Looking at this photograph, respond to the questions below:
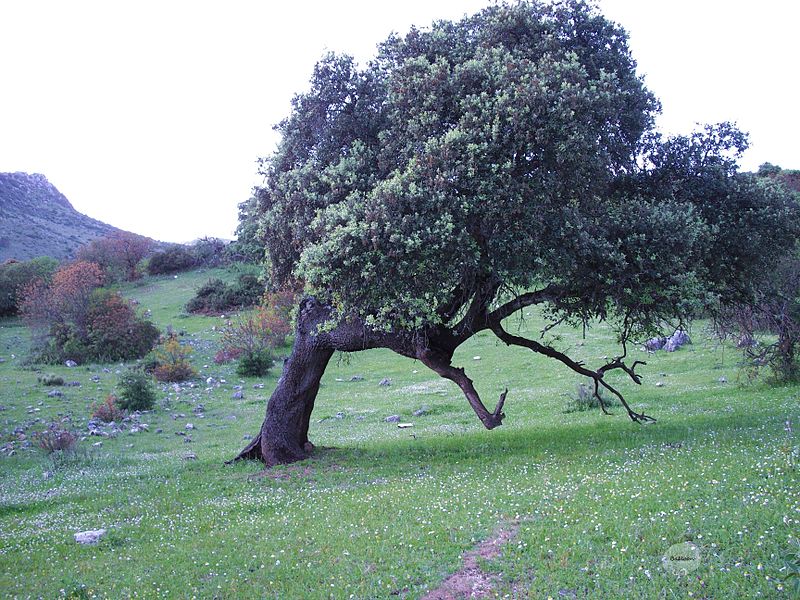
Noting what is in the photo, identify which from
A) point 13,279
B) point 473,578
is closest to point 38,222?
point 13,279

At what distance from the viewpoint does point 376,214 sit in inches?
486

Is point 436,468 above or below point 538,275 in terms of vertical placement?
below

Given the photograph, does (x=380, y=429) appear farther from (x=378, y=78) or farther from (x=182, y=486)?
(x=378, y=78)

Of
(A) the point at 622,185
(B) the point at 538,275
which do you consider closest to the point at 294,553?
(B) the point at 538,275

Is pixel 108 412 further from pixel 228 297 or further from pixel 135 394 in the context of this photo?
pixel 228 297

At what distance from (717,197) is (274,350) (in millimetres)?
33554

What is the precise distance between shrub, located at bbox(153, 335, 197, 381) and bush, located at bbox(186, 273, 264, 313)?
2070 cm

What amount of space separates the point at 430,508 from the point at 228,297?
175 feet

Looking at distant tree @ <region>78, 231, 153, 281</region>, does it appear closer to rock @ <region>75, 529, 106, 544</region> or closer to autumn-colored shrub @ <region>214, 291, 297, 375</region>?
autumn-colored shrub @ <region>214, 291, 297, 375</region>

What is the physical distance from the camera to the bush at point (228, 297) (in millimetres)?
60312

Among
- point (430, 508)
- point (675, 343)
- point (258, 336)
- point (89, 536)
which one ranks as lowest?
point (89, 536)

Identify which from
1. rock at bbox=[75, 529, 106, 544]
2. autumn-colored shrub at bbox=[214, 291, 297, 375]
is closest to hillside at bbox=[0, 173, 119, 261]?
autumn-colored shrub at bbox=[214, 291, 297, 375]

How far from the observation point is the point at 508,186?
12.2 m

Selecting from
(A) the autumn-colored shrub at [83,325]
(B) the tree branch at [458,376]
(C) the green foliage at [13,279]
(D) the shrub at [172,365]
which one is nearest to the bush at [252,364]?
(D) the shrub at [172,365]
